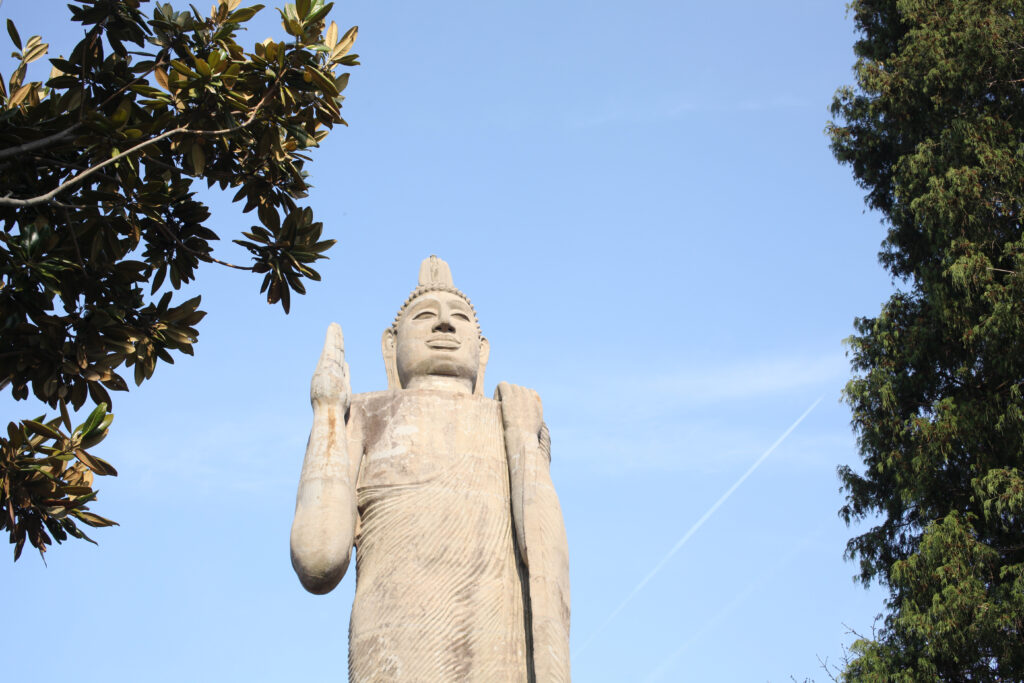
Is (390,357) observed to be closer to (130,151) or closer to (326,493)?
(326,493)

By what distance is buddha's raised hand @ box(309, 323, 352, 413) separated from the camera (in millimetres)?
7449

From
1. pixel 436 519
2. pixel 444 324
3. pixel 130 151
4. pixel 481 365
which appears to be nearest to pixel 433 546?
pixel 436 519

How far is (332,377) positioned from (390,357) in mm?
1056

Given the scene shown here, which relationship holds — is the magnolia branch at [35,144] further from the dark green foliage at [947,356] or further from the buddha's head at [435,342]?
the dark green foliage at [947,356]

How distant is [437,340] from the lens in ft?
26.9

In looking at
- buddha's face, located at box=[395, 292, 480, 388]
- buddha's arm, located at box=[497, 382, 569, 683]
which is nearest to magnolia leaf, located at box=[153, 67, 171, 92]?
buddha's face, located at box=[395, 292, 480, 388]

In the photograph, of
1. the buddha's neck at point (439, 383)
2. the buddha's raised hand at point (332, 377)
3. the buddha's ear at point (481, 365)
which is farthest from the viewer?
the buddha's ear at point (481, 365)

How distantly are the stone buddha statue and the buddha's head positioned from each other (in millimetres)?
11

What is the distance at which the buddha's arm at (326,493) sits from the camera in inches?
270

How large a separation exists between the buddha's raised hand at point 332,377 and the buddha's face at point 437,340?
1.91ft

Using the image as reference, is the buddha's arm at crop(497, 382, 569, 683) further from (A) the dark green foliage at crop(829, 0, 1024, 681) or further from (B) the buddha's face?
(A) the dark green foliage at crop(829, 0, 1024, 681)

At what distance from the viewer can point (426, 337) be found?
822 cm

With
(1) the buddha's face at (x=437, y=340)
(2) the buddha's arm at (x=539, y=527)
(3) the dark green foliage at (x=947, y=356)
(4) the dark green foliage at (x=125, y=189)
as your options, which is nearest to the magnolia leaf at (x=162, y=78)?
(4) the dark green foliage at (x=125, y=189)

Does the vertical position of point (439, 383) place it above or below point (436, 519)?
above
